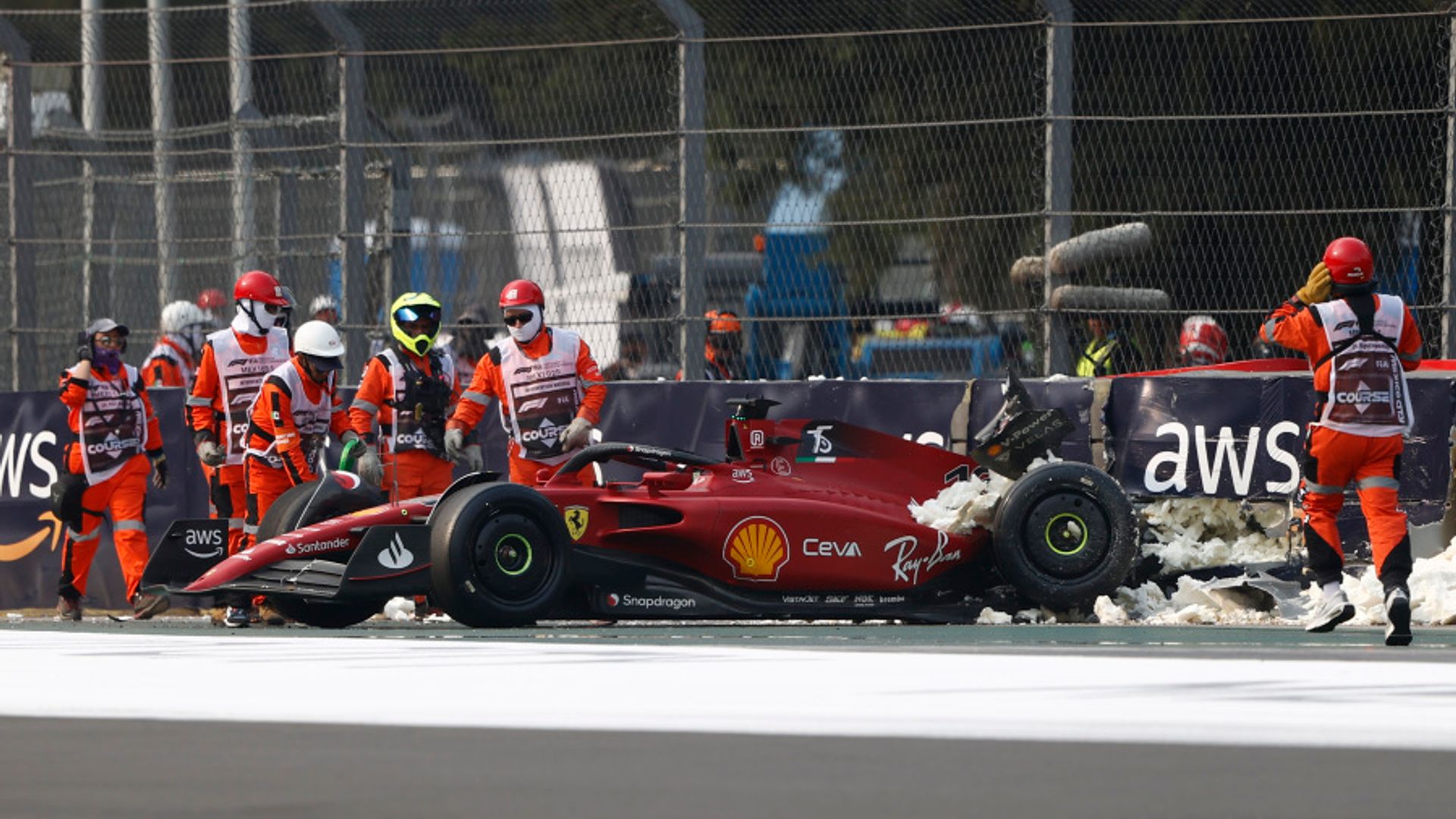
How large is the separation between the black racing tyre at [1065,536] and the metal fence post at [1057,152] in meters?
1.53

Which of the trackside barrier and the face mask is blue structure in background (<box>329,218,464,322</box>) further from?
the face mask

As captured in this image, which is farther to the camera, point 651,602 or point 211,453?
point 211,453

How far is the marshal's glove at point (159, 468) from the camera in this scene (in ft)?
46.9

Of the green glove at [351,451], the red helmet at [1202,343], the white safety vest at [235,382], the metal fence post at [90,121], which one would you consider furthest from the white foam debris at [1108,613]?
the metal fence post at [90,121]

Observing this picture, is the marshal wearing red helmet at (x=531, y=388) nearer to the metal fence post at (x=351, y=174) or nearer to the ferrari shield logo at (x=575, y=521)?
the metal fence post at (x=351, y=174)

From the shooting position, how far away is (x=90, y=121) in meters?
15.9

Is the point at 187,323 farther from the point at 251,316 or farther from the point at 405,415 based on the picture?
the point at 405,415

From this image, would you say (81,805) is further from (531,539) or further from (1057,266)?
(1057,266)

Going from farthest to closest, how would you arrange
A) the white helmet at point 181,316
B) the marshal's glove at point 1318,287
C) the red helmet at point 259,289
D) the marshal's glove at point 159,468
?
the white helmet at point 181,316
the marshal's glove at point 159,468
the red helmet at point 259,289
the marshal's glove at point 1318,287

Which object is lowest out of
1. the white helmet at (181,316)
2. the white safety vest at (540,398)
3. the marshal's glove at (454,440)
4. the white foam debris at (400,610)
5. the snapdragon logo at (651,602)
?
the white foam debris at (400,610)

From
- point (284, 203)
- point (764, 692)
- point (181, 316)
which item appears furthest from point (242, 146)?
point (764, 692)

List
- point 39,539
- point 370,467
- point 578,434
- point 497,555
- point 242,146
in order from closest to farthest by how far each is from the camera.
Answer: point 497,555 → point 370,467 → point 578,434 → point 242,146 → point 39,539

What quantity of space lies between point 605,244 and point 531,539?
3120 millimetres

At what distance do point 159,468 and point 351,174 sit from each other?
1.89 m
